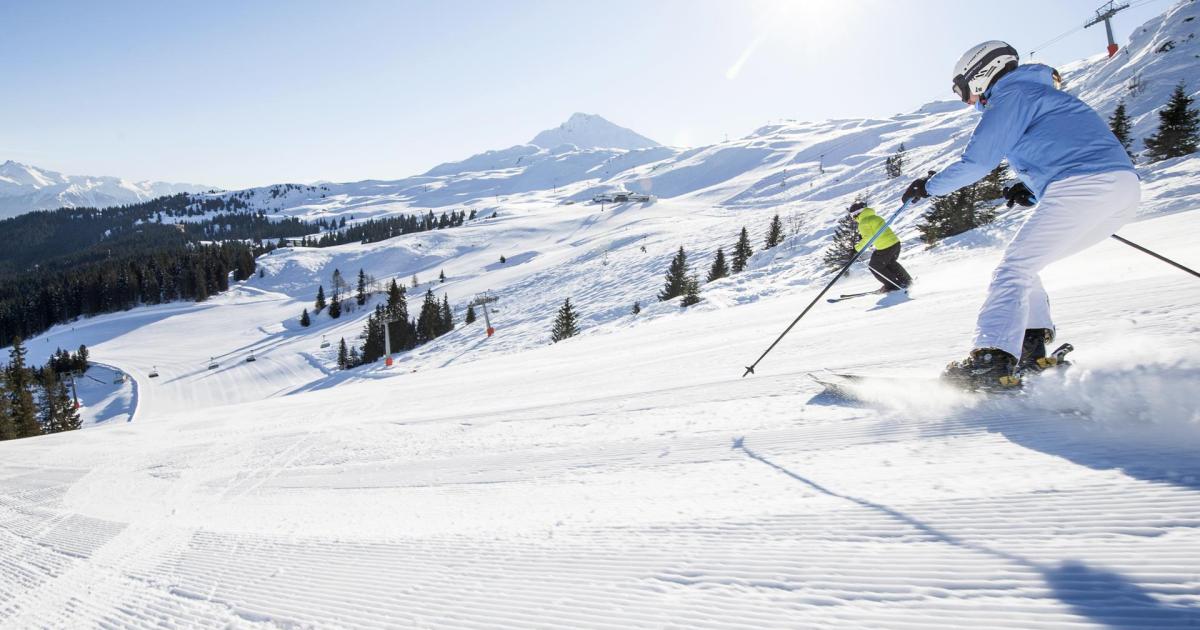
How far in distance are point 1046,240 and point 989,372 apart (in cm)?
82

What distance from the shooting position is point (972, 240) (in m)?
11.7

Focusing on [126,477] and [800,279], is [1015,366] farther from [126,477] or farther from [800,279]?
[800,279]

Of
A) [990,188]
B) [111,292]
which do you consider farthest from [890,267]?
[111,292]

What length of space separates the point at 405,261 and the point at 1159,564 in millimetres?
110453

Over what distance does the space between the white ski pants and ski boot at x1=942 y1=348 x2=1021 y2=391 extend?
52 mm

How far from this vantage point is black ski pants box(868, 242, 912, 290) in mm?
8203

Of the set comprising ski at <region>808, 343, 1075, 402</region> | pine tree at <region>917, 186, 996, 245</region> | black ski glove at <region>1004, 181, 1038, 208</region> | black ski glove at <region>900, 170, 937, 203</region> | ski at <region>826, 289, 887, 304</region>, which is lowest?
ski at <region>826, 289, 887, 304</region>

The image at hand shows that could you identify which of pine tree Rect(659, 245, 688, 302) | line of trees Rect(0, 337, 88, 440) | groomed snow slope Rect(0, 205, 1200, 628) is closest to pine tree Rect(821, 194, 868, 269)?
pine tree Rect(659, 245, 688, 302)

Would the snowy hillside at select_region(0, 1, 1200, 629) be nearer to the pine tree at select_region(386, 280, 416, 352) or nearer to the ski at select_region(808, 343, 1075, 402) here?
the ski at select_region(808, 343, 1075, 402)

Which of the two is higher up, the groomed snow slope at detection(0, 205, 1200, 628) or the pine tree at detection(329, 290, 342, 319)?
the groomed snow slope at detection(0, 205, 1200, 628)

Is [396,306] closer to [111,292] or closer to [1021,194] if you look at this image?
[1021,194]

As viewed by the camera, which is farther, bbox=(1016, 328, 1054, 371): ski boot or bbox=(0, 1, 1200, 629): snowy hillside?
bbox=(1016, 328, 1054, 371): ski boot

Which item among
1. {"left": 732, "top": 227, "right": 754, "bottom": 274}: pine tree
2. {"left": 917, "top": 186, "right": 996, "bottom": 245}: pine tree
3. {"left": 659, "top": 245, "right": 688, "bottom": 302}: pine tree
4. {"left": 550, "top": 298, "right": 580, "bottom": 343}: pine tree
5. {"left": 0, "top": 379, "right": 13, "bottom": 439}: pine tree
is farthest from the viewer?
Answer: {"left": 732, "top": 227, "right": 754, "bottom": 274}: pine tree

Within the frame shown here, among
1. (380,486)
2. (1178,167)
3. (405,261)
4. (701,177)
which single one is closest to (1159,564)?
(380,486)
